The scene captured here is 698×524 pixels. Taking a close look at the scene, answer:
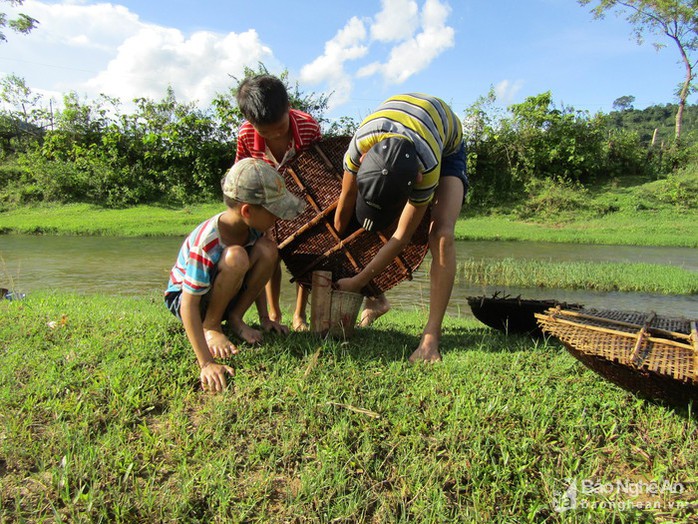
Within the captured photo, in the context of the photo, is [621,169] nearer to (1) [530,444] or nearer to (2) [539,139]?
(2) [539,139]

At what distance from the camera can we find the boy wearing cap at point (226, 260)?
2.46 metres

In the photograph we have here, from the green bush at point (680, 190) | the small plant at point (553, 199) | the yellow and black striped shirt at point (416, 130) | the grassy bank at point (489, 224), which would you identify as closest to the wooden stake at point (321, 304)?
the yellow and black striped shirt at point (416, 130)

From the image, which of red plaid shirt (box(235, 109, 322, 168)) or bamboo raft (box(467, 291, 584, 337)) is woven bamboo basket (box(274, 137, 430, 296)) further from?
bamboo raft (box(467, 291, 584, 337))

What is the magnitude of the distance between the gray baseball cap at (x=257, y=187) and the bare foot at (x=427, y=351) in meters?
1.14

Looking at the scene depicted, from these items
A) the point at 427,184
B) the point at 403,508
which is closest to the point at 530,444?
the point at 403,508

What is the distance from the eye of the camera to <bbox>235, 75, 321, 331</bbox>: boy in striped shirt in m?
3.05

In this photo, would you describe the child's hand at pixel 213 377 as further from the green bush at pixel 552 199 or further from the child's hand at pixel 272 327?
the green bush at pixel 552 199

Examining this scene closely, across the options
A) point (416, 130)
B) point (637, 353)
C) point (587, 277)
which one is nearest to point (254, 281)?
point (416, 130)

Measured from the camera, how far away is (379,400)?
7.49ft

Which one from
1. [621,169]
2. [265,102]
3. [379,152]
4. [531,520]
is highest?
[621,169]

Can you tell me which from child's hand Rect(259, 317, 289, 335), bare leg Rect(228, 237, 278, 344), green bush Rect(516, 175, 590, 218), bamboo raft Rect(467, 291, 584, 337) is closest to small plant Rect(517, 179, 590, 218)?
green bush Rect(516, 175, 590, 218)

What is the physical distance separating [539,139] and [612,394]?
1987 cm

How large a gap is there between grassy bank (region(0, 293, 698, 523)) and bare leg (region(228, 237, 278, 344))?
0.20m

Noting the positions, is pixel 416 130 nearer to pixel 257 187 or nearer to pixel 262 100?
pixel 257 187
